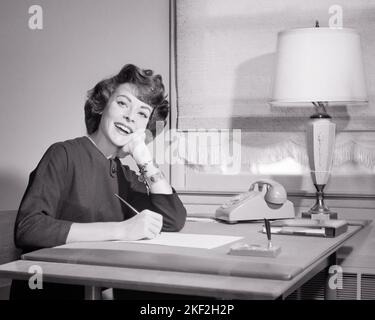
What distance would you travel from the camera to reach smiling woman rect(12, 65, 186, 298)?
1686 mm

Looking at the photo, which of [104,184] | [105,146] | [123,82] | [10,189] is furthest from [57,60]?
[104,184]

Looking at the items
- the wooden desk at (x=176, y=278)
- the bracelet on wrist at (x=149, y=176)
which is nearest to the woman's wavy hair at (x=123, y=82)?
the bracelet on wrist at (x=149, y=176)

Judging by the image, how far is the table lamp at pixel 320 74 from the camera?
2145mm

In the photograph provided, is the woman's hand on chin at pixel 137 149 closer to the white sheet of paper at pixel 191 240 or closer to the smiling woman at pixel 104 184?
the smiling woman at pixel 104 184

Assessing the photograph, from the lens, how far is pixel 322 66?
7.04 feet

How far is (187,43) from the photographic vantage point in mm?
2650

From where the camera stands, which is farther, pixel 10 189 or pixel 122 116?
pixel 10 189

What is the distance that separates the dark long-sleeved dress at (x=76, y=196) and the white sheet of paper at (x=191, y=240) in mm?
140

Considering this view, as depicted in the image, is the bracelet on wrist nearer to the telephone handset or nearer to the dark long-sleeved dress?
the dark long-sleeved dress

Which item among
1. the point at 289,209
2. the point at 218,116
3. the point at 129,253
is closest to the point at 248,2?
the point at 218,116

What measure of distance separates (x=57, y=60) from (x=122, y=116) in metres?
0.89

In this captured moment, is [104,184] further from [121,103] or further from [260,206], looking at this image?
[260,206]
